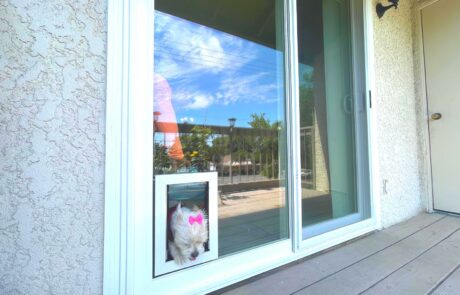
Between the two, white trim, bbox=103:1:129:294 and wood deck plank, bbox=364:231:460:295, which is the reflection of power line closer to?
white trim, bbox=103:1:129:294

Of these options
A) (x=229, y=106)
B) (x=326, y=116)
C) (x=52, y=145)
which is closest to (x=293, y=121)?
(x=326, y=116)

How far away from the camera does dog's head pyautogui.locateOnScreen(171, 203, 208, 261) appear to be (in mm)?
1081

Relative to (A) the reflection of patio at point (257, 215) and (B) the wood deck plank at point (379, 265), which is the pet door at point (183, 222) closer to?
(A) the reflection of patio at point (257, 215)

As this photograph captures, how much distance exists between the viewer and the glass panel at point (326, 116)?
1.58m

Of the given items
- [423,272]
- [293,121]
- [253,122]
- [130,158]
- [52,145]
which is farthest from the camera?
[253,122]

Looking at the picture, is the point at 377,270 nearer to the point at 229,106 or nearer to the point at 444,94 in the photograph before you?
the point at 229,106

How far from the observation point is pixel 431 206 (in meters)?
2.39

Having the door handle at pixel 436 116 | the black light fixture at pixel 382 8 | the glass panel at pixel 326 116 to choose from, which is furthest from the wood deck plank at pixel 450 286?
the black light fixture at pixel 382 8

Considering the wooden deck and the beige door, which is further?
the beige door

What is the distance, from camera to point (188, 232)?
3.60 feet

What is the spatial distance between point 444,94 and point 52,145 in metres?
2.97

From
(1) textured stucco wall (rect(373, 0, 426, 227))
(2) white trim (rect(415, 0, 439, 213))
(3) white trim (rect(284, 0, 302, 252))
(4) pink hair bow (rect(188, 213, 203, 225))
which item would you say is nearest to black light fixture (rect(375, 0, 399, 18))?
(1) textured stucco wall (rect(373, 0, 426, 227))

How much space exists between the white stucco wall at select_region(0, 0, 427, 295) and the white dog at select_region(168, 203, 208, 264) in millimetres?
296

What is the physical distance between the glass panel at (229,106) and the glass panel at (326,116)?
182 mm
